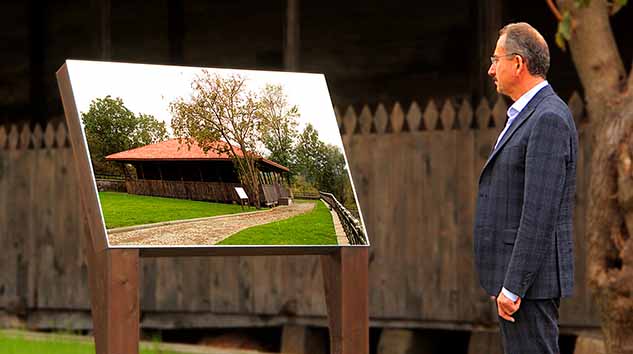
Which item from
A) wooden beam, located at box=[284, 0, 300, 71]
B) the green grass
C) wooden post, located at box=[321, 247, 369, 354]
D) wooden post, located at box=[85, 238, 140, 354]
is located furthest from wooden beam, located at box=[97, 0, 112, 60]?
wooden post, located at box=[85, 238, 140, 354]

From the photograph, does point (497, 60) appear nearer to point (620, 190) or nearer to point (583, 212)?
point (620, 190)

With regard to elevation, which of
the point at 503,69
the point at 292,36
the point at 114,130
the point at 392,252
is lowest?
the point at 392,252

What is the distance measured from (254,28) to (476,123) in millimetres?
4869

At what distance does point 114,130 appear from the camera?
4137 mm

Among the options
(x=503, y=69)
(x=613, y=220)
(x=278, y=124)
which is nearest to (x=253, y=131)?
(x=278, y=124)

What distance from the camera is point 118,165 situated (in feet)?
14.0

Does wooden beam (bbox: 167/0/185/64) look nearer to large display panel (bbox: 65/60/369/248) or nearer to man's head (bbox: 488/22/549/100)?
large display panel (bbox: 65/60/369/248)

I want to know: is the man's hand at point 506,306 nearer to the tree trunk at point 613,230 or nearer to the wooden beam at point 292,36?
the tree trunk at point 613,230

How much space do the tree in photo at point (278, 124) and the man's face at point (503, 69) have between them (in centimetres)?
141

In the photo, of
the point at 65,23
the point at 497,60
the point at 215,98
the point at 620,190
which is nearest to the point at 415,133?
the point at 620,190

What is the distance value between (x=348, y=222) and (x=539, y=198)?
152 centimetres

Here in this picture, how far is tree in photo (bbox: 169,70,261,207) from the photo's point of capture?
4.32 m

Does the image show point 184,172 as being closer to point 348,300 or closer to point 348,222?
point 348,222

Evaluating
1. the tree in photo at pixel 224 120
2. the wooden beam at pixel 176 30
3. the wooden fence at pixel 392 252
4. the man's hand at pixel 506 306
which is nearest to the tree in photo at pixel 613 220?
the wooden fence at pixel 392 252
